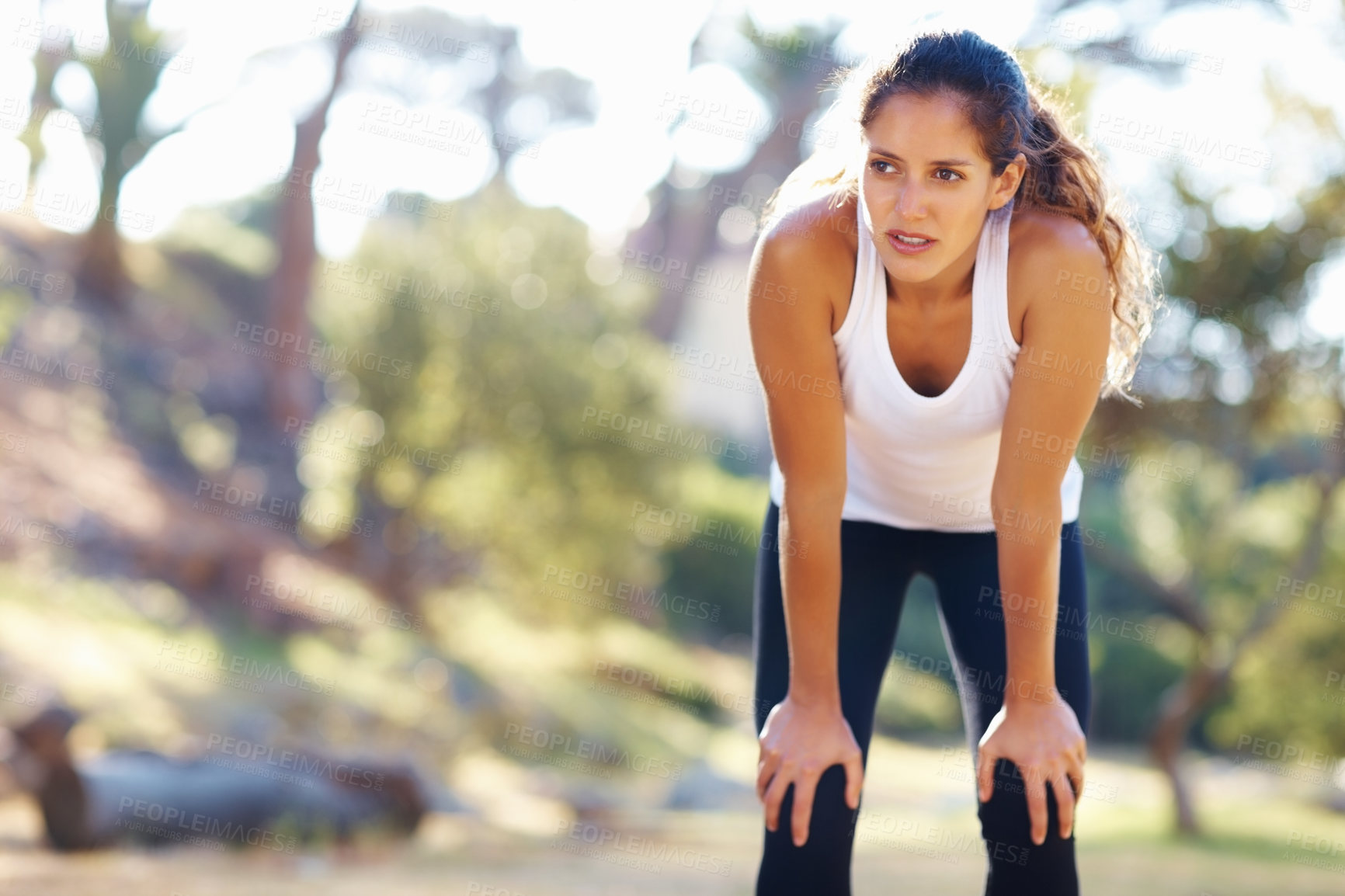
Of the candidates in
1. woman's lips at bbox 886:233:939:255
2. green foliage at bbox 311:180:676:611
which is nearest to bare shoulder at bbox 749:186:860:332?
woman's lips at bbox 886:233:939:255

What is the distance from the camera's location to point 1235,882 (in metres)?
6.59

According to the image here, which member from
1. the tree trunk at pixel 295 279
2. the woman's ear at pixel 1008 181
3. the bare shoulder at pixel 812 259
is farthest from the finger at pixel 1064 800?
the tree trunk at pixel 295 279

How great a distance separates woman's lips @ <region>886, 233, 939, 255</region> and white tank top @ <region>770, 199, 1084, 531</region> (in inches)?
2.3

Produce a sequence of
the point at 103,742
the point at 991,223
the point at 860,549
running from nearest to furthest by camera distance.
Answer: the point at 991,223, the point at 860,549, the point at 103,742

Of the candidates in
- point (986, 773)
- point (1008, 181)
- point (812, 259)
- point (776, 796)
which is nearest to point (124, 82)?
point (812, 259)

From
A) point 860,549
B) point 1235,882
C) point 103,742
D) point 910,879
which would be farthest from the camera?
point 103,742

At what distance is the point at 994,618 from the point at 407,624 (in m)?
9.68

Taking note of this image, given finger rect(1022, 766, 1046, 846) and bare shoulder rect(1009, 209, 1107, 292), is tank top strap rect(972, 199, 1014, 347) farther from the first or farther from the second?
finger rect(1022, 766, 1046, 846)

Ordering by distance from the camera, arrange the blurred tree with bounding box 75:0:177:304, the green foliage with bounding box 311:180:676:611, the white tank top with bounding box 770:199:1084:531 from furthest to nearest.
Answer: the blurred tree with bounding box 75:0:177:304 < the green foliage with bounding box 311:180:676:611 < the white tank top with bounding box 770:199:1084:531

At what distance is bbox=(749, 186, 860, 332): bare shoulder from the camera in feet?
6.22

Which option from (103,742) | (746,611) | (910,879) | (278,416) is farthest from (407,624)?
(910,879)

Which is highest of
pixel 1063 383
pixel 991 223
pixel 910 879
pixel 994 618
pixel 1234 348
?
pixel 1234 348

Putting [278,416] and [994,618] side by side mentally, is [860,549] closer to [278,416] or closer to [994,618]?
[994,618]

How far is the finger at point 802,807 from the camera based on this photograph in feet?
6.14
